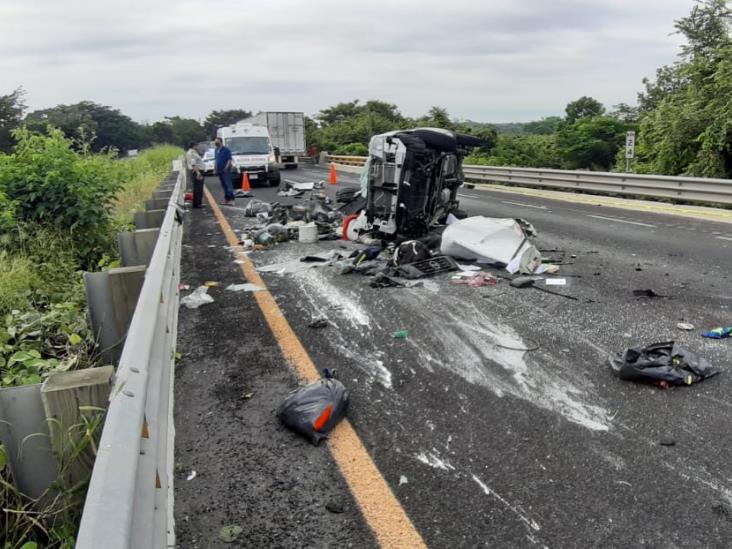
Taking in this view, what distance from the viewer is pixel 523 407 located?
3.50m

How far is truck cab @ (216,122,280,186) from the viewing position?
21.0 m

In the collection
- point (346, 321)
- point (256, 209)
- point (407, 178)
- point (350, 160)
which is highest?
point (407, 178)

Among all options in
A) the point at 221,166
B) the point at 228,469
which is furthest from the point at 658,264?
the point at 221,166

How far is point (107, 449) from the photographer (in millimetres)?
1531

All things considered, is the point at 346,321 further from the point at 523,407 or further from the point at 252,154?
the point at 252,154

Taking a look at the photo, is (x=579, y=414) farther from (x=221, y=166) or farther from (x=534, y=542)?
(x=221, y=166)

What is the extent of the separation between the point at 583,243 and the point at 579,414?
249 inches

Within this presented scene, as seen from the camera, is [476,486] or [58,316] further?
[58,316]

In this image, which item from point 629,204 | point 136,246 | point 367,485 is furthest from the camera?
point 629,204

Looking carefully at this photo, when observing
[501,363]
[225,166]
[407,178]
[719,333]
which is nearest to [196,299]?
[501,363]

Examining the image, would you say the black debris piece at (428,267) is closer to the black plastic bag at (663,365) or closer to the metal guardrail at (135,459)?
the black plastic bag at (663,365)

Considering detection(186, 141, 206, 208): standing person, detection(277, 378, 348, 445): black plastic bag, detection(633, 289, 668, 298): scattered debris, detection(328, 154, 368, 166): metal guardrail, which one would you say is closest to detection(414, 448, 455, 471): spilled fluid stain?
detection(277, 378, 348, 445): black plastic bag

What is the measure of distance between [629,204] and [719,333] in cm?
1076

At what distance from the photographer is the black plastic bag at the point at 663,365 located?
148 inches
